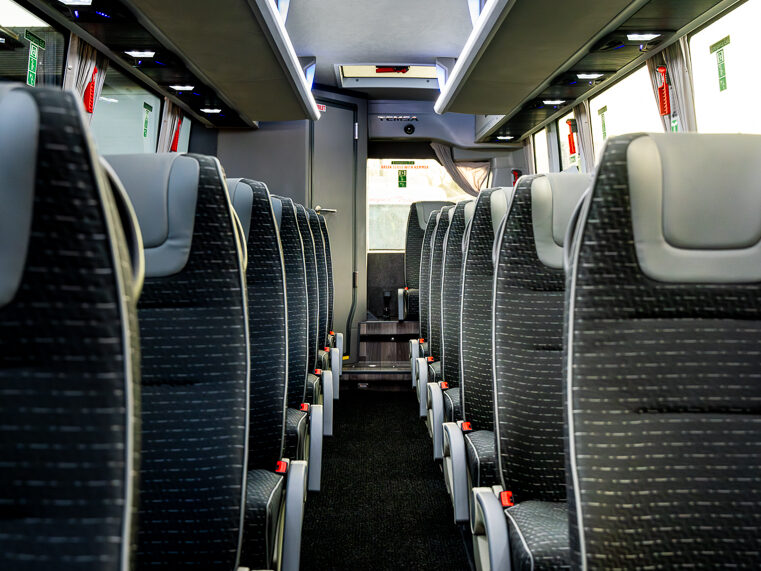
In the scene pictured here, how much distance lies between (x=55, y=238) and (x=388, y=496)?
9.34 ft

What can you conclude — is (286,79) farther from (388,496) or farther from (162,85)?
(388,496)

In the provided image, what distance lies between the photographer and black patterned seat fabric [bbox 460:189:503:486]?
2.03 metres

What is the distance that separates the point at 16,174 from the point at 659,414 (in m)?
1.04

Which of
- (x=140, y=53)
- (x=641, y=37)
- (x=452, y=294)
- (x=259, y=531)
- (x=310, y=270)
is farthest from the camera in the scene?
(x=140, y=53)

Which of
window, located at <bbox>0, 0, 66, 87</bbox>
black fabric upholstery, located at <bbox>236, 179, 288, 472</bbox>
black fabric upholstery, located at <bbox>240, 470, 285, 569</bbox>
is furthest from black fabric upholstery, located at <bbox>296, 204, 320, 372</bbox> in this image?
window, located at <bbox>0, 0, 66, 87</bbox>

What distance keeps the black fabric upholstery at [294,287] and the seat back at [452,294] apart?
728 millimetres

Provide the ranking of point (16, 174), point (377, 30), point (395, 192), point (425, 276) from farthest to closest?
1. point (395, 192)
2. point (377, 30)
3. point (425, 276)
4. point (16, 174)

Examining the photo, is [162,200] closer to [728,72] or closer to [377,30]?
[728,72]

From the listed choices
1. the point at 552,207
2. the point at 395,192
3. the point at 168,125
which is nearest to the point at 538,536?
the point at 552,207

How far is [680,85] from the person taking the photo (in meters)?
4.05

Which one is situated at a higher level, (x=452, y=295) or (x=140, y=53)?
(x=140, y=53)

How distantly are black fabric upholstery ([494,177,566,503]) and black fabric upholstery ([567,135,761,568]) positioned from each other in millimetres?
670

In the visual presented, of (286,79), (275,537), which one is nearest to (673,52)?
(286,79)

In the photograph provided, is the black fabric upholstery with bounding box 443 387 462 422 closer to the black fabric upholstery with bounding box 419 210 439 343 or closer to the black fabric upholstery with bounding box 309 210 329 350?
the black fabric upholstery with bounding box 309 210 329 350
